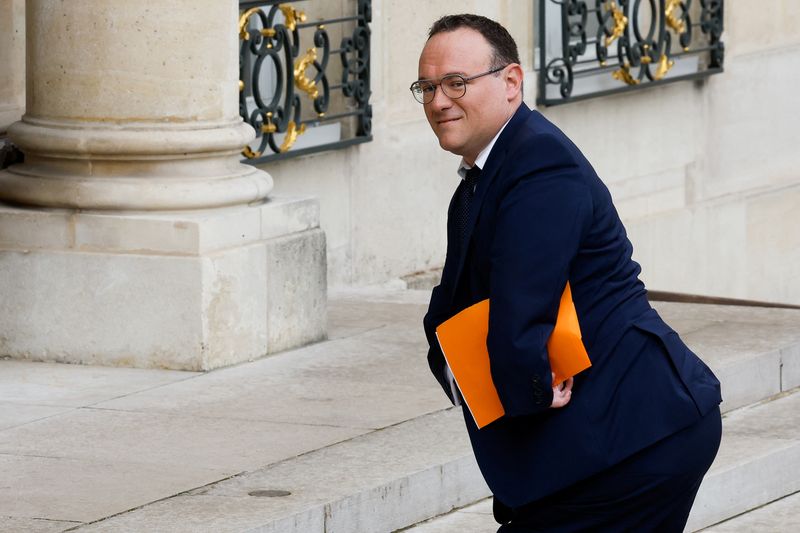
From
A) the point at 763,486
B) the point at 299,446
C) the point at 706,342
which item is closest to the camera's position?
the point at 299,446

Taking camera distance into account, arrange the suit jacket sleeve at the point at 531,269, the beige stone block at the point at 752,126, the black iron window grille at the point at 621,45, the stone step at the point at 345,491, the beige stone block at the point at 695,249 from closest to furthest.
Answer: the suit jacket sleeve at the point at 531,269 < the stone step at the point at 345,491 < the black iron window grille at the point at 621,45 < the beige stone block at the point at 695,249 < the beige stone block at the point at 752,126

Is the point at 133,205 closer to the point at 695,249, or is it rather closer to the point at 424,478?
the point at 424,478

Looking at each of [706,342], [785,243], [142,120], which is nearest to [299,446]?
[142,120]

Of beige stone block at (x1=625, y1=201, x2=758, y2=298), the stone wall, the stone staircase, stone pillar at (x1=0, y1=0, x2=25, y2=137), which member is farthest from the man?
beige stone block at (x1=625, y1=201, x2=758, y2=298)

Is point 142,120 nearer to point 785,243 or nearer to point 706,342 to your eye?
point 706,342

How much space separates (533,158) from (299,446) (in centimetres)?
272

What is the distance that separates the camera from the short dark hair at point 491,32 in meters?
3.58

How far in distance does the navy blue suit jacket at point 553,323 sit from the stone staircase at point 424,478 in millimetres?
1603

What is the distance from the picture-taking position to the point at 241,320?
7395mm

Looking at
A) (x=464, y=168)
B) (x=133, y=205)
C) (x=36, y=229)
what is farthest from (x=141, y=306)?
(x=464, y=168)

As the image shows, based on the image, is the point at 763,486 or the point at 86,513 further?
the point at 763,486

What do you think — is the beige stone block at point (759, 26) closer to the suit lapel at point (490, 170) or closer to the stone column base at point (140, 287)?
the stone column base at point (140, 287)

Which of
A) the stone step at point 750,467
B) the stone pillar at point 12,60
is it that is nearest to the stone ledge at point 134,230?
the stone pillar at point 12,60

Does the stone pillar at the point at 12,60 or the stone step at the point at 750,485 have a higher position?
the stone pillar at the point at 12,60
